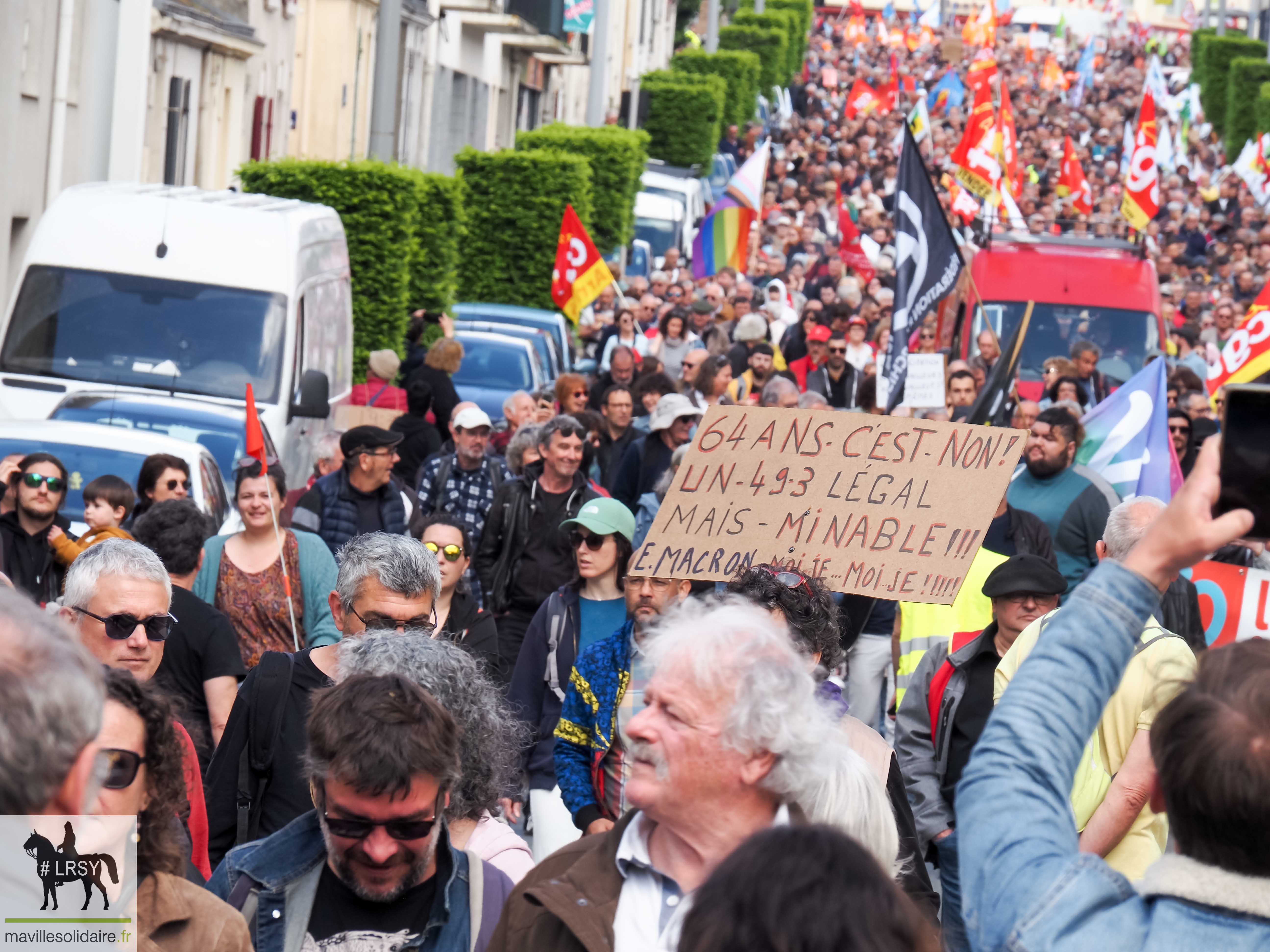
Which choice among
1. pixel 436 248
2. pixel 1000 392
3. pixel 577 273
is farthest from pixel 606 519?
pixel 436 248

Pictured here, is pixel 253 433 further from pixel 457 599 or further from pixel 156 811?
pixel 156 811

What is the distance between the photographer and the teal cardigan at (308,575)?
6730mm

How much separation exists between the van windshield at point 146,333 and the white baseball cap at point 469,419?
1.68m

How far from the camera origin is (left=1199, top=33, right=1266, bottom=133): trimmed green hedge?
65.2m

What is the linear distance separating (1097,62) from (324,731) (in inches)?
3572

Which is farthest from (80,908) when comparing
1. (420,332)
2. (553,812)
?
(420,332)

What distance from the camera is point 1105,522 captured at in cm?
817

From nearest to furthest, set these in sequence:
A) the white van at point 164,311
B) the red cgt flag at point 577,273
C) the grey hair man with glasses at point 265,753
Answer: the grey hair man with glasses at point 265,753 → the white van at point 164,311 → the red cgt flag at point 577,273

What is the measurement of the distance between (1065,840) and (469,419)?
8.18 meters

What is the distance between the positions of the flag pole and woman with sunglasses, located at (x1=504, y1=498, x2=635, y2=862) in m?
0.86

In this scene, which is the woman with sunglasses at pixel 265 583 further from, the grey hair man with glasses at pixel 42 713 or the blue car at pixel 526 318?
the blue car at pixel 526 318

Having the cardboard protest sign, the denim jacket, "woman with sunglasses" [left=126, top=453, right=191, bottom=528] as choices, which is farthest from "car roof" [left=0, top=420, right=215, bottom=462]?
the denim jacket

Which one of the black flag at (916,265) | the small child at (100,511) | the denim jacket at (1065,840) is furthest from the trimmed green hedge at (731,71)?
the denim jacket at (1065,840)

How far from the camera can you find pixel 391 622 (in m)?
5.18
